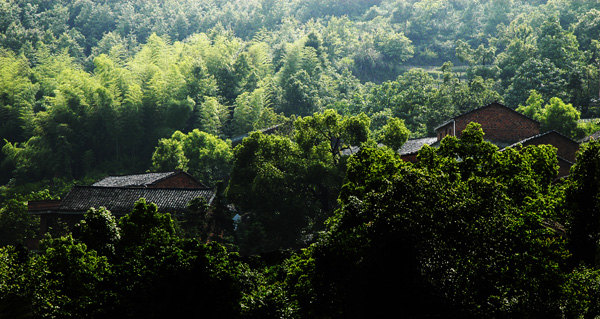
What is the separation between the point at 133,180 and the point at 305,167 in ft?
46.3

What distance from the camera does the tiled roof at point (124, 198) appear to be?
157 ft

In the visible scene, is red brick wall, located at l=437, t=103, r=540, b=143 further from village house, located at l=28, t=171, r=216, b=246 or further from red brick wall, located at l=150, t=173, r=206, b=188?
red brick wall, located at l=150, t=173, r=206, b=188

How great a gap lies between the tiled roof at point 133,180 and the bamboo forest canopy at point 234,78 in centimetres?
1053

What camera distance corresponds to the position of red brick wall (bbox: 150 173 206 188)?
53.2 m

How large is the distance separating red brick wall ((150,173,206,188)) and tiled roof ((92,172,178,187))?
24 cm

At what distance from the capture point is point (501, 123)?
5150 cm

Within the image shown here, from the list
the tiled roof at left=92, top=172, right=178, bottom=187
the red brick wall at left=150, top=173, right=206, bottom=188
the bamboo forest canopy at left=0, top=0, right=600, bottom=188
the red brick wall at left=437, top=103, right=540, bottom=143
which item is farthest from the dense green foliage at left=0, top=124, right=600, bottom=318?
the bamboo forest canopy at left=0, top=0, right=600, bottom=188

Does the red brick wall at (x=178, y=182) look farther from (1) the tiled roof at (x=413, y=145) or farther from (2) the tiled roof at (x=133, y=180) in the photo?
(1) the tiled roof at (x=413, y=145)

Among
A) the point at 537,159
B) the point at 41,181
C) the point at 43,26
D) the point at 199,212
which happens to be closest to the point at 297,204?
the point at 199,212

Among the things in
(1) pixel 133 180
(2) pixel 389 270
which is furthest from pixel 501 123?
(2) pixel 389 270

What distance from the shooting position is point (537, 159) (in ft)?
101

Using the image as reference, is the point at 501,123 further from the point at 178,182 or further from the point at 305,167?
the point at 178,182

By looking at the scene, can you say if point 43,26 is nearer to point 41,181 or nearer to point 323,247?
point 41,181

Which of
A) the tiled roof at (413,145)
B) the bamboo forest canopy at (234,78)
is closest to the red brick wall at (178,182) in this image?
the tiled roof at (413,145)
